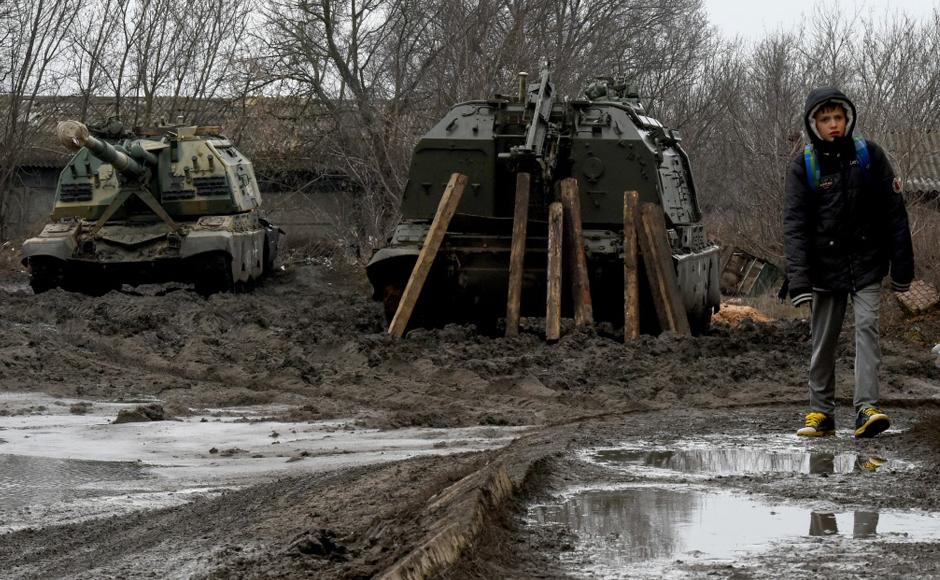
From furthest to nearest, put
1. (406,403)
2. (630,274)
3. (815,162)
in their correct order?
(630,274), (406,403), (815,162)

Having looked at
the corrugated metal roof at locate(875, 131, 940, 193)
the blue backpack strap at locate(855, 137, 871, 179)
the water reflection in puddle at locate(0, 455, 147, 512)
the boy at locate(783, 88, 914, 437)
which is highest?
the corrugated metal roof at locate(875, 131, 940, 193)

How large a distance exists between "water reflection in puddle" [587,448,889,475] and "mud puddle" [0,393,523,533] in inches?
39.0

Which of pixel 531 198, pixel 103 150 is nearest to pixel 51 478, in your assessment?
pixel 531 198

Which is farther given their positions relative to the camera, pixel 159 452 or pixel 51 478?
pixel 159 452

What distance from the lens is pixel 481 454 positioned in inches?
298

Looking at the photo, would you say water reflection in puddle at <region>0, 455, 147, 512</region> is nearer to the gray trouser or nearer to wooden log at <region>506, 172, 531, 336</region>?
the gray trouser

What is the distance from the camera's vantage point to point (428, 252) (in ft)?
48.9

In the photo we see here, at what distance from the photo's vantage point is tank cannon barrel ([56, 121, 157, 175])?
61.5 ft

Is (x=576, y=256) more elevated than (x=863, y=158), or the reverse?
(x=863, y=158)

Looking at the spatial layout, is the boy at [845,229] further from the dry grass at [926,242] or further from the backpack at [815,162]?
the dry grass at [926,242]

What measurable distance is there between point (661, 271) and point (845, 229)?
21.3 ft

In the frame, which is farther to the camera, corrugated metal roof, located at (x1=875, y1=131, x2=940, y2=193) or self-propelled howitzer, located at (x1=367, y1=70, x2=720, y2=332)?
corrugated metal roof, located at (x1=875, y1=131, x2=940, y2=193)

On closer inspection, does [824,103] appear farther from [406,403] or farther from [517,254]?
[517,254]

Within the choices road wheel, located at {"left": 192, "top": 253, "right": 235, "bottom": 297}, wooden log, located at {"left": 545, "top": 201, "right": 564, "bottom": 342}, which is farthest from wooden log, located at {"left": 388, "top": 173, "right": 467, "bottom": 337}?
road wheel, located at {"left": 192, "top": 253, "right": 235, "bottom": 297}
